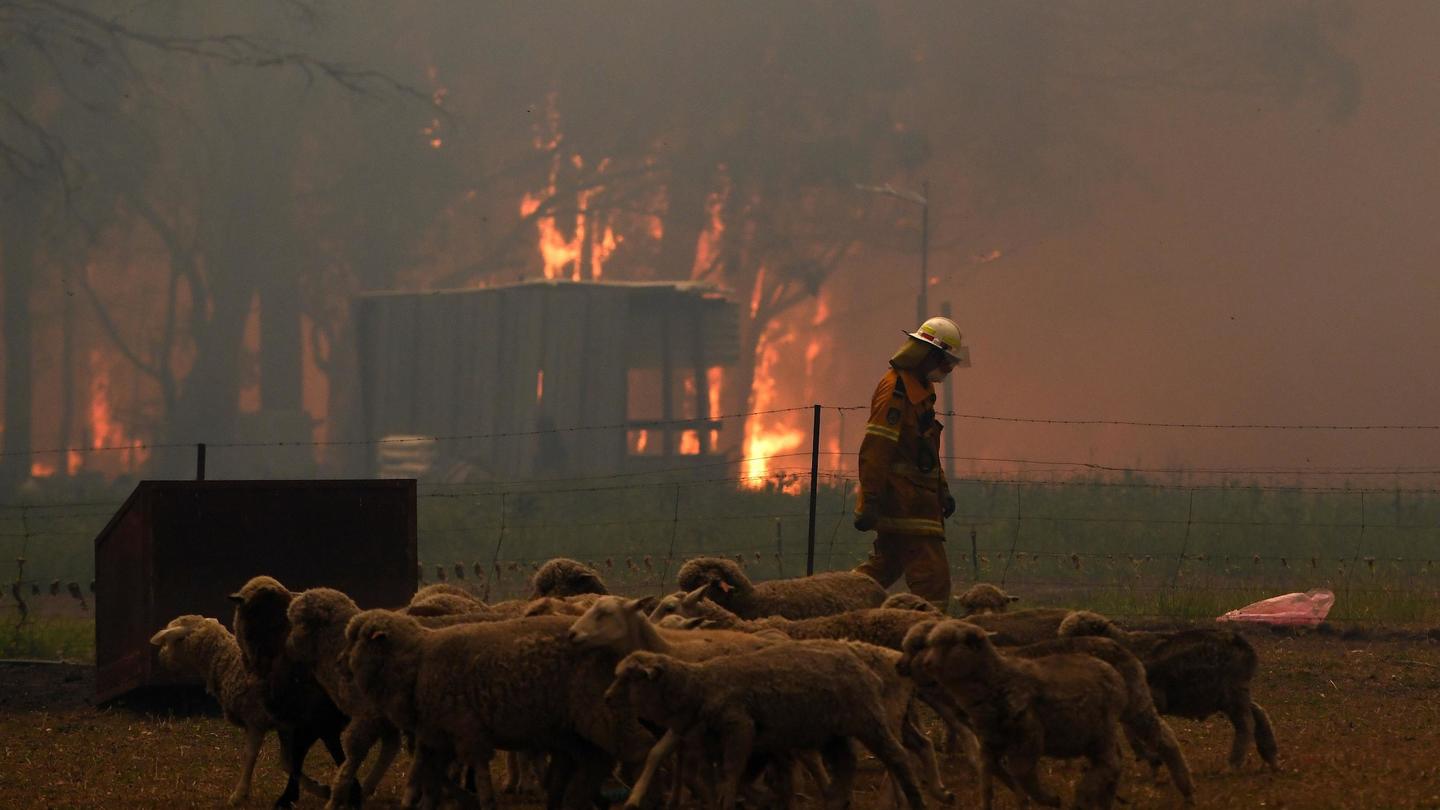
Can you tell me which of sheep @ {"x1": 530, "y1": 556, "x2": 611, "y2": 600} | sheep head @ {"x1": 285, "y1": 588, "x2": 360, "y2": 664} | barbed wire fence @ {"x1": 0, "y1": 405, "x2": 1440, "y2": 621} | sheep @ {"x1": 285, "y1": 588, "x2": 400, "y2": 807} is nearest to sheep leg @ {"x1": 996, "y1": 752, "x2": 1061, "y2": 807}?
sheep @ {"x1": 285, "y1": 588, "x2": 400, "y2": 807}

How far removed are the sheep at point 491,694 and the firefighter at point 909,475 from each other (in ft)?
15.4

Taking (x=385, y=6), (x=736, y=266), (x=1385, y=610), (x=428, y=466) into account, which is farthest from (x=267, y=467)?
(x=1385, y=610)

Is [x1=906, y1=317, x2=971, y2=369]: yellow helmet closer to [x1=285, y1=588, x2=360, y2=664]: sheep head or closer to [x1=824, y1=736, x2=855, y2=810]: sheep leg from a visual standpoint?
[x1=285, y1=588, x2=360, y2=664]: sheep head

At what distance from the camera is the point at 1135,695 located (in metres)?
8.00

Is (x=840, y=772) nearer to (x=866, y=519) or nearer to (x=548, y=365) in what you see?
(x=866, y=519)

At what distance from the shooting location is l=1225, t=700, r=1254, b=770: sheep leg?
892 cm

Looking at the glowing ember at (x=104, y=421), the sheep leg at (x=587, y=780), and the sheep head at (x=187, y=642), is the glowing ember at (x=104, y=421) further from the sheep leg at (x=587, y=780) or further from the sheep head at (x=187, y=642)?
the sheep leg at (x=587, y=780)

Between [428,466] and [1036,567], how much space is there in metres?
27.1

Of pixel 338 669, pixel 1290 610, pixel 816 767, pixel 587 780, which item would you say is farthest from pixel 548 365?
pixel 587 780

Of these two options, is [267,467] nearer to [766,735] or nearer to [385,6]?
[385,6]

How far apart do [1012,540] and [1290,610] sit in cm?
934

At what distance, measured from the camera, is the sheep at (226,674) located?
911 cm

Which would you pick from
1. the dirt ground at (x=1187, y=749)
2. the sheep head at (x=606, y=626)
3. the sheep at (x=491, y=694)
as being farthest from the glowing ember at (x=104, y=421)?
the sheep head at (x=606, y=626)

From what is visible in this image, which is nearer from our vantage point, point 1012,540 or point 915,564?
point 915,564
